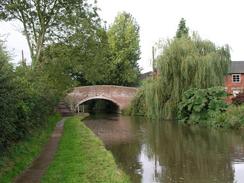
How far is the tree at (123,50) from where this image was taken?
4759 centimetres

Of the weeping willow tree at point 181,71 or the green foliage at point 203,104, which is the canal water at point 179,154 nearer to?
the green foliage at point 203,104

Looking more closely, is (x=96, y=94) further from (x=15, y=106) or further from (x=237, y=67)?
(x=15, y=106)

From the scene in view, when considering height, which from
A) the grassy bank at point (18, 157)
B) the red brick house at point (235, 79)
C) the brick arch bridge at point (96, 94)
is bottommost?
the grassy bank at point (18, 157)

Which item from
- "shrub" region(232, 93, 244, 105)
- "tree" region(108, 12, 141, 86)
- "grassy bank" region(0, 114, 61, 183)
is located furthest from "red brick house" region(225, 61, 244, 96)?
"grassy bank" region(0, 114, 61, 183)

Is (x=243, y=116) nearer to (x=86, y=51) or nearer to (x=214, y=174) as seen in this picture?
(x=86, y=51)

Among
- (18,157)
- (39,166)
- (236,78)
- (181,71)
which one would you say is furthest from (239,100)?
Result: (18,157)

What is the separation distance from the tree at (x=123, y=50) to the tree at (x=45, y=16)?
22.1m

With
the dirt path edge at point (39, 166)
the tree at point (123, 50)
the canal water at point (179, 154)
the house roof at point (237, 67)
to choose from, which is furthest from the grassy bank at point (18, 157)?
the house roof at point (237, 67)

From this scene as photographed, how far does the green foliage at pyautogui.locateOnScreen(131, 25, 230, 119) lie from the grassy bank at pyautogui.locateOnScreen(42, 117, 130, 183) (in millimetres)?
16185

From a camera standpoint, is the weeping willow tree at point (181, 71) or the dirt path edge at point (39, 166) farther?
the weeping willow tree at point (181, 71)

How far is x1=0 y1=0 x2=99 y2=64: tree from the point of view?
2389 centimetres

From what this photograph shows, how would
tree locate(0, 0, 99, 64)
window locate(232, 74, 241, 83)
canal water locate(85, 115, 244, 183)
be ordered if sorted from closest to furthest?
canal water locate(85, 115, 244, 183), tree locate(0, 0, 99, 64), window locate(232, 74, 241, 83)

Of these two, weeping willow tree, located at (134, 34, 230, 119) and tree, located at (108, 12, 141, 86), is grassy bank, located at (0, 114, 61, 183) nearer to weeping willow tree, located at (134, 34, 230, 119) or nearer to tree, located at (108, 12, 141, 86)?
weeping willow tree, located at (134, 34, 230, 119)

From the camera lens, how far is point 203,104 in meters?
28.4
